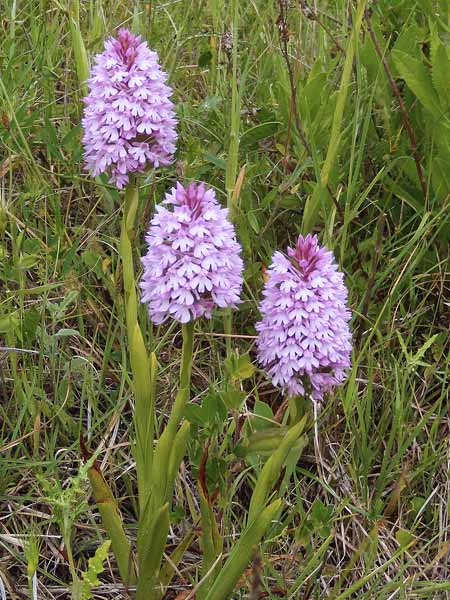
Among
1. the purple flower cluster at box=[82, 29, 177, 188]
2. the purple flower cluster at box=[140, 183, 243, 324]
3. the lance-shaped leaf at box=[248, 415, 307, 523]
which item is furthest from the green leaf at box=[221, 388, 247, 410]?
the purple flower cluster at box=[82, 29, 177, 188]

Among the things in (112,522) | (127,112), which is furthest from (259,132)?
(112,522)

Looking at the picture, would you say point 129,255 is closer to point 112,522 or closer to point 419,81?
point 112,522

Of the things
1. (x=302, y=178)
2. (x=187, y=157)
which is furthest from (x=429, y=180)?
(x=187, y=157)

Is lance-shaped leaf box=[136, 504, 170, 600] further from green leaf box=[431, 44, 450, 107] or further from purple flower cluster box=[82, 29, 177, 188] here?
green leaf box=[431, 44, 450, 107]

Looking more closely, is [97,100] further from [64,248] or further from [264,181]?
[264,181]

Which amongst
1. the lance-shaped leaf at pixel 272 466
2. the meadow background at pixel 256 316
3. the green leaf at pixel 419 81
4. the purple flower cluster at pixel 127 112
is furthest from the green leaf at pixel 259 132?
the lance-shaped leaf at pixel 272 466
